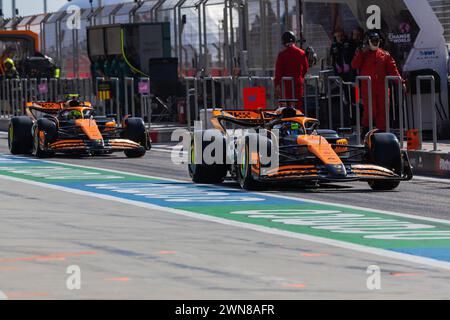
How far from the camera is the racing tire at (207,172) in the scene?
60.8 ft

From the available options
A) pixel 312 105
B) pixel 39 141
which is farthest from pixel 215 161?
pixel 312 105

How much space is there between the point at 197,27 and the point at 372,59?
46.6 feet

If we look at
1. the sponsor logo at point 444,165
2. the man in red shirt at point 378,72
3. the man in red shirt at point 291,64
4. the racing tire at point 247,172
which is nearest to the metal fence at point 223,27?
the man in red shirt at point 291,64

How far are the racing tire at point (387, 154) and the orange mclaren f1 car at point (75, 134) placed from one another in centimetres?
726

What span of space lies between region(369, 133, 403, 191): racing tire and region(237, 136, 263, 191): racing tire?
1.44m

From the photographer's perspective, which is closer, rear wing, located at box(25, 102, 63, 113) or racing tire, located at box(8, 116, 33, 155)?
racing tire, located at box(8, 116, 33, 155)

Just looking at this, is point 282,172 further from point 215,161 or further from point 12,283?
point 12,283

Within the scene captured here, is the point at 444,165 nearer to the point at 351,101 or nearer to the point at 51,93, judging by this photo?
the point at 351,101

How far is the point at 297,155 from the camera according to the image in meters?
17.3

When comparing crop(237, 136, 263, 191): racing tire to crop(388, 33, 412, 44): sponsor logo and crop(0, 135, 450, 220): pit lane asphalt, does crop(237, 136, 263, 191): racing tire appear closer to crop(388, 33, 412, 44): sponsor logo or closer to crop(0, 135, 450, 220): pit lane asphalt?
crop(0, 135, 450, 220): pit lane asphalt

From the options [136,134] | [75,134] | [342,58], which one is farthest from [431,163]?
[75,134]

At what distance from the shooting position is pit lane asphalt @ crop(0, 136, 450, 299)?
9219 millimetres

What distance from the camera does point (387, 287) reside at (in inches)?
373

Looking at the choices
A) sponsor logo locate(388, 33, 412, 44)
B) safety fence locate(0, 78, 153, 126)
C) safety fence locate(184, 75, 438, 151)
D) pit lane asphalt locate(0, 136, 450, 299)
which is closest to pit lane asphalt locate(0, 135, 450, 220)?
pit lane asphalt locate(0, 136, 450, 299)
